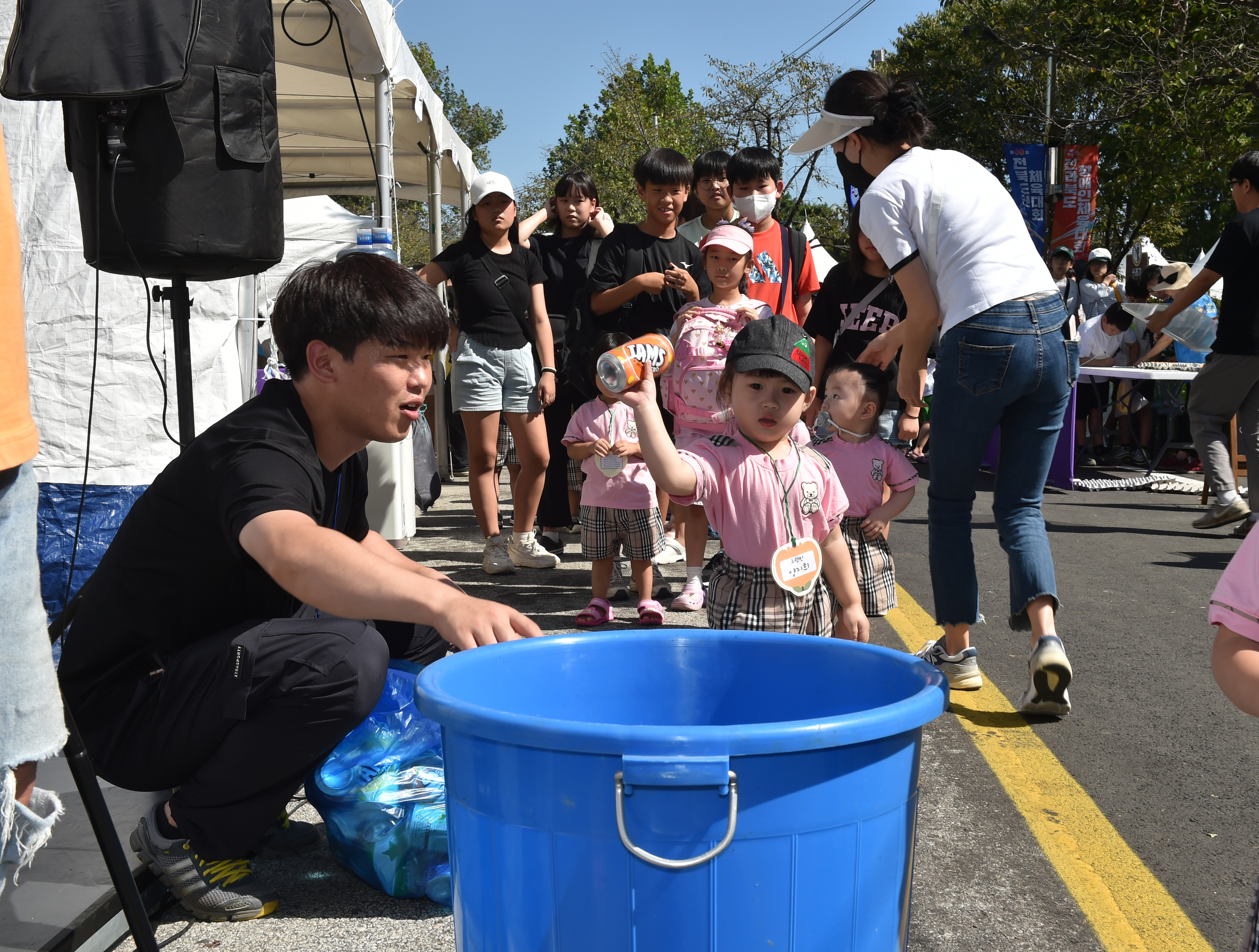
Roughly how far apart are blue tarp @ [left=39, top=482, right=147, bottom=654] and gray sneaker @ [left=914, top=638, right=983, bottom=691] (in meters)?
2.93

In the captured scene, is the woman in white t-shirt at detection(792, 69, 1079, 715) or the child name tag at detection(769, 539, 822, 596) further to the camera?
the woman in white t-shirt at detection(792, 69, 1079, 715)

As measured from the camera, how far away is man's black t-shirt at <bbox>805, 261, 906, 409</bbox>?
14.3ft

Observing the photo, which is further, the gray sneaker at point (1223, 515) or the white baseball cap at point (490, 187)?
the gray sneaker at point (1223, 515)

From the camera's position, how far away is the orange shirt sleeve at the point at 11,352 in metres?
1.29

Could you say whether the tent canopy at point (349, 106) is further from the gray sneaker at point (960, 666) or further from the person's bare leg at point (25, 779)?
the person's bare leg at point (25, 779)

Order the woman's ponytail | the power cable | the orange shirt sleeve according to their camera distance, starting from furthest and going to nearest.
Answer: the power cable, the woman's ponytail, the orange shirt sleeve

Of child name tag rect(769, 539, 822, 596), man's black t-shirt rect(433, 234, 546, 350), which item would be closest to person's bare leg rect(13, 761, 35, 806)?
child name tag rect(769, 539, 822, 596)

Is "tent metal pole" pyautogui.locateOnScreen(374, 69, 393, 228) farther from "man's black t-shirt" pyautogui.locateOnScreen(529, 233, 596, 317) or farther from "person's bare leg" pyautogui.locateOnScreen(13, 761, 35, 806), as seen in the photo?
"person's bare leg" pyautogui.locateOnScreen(13, 761, 35, 806)

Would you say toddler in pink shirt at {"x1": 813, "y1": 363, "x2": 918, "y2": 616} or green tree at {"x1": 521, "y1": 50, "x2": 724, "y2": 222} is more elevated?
green tree at {"x1": 521, "y1": 50, "x2": 724, "y2": 222}

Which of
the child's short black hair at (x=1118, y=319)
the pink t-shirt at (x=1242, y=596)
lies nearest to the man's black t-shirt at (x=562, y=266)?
the pink t-shirt at (x=1242, y=596)

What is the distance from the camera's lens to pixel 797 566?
8.94ft

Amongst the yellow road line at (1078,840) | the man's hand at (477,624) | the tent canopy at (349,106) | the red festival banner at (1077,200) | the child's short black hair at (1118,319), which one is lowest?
the yellow road line at (1078,840)

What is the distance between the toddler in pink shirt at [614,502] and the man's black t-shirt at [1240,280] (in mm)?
3694

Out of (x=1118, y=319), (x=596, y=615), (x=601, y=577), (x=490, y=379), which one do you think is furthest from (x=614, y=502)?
(x=1118, y=319)
